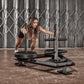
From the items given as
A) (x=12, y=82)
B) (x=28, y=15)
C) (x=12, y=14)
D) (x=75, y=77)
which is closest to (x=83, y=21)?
(x=28, y=15)

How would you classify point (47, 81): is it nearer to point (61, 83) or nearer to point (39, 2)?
point (61, 83)

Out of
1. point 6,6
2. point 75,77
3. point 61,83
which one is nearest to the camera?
point 61,83

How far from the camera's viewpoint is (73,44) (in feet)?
19.4

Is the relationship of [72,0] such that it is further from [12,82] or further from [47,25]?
[12,82]

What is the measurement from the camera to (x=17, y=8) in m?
5.47

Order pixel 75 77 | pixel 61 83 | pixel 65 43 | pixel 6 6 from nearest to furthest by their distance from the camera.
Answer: pixel 61 83
pixel 75 77
pixel 6 6
pixel 65 43

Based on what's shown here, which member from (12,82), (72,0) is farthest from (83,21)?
(12,82)

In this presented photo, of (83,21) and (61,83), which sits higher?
(83,21)

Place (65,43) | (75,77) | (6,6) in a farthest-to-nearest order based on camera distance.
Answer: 1. (65,43)
2. (6,6)
3. (75,77)

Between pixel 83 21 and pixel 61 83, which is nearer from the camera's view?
pixel 61 83

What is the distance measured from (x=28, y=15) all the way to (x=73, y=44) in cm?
172

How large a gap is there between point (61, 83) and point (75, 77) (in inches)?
11.1

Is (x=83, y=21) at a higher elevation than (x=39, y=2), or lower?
lower

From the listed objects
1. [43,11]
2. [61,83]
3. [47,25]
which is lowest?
[61,83]
